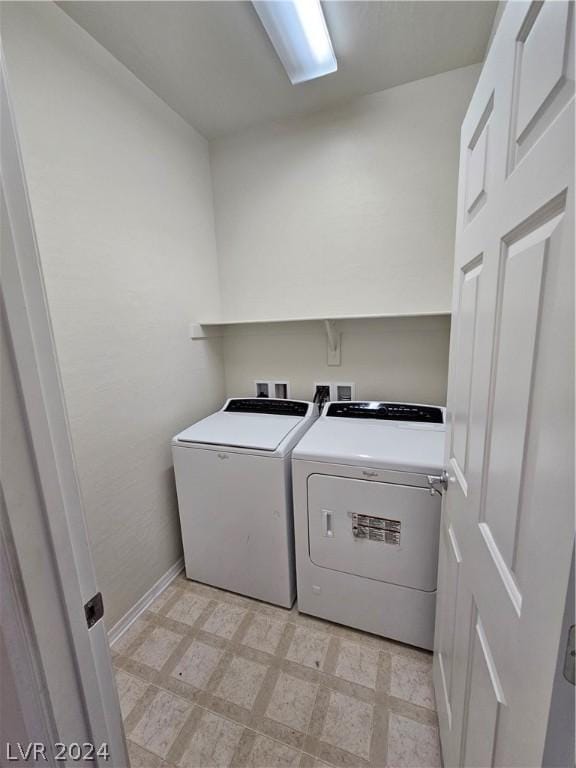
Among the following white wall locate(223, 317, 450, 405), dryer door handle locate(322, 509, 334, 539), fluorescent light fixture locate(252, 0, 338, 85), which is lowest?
dryer door handle locate(322, 509, 334, 539)

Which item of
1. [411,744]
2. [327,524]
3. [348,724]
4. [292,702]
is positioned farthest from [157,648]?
[411,744]

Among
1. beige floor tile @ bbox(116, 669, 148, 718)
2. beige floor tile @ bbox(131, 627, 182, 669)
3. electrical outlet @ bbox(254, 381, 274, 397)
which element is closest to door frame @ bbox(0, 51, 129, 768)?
beige floor tile @ bbox(116, 669, 148, 718)

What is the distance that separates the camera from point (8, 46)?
3.65ft

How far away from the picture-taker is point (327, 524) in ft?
4.97

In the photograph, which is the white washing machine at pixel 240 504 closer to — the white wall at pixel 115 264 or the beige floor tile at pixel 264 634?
the beige floor tile at pixel 264 634

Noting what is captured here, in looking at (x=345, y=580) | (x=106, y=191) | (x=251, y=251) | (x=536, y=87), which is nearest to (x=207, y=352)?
(x=251, y=251)

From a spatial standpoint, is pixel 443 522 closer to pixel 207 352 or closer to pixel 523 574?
pixel 523 574

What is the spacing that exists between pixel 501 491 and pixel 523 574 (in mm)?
147

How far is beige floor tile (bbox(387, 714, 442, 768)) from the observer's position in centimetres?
112

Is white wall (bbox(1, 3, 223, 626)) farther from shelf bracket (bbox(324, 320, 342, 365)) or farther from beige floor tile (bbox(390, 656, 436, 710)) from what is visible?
beige floor tile (bbox(390, 656, 436, 710))

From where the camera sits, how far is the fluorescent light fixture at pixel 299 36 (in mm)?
1230

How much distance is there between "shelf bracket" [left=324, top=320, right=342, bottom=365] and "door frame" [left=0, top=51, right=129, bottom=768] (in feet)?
5.43

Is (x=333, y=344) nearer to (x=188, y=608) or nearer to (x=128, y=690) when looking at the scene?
(x=188, y=608)

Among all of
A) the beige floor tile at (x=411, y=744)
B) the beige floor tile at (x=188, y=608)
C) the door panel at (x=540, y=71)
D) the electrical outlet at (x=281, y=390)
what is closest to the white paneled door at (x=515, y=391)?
the door panel at (x=540, y=71)
